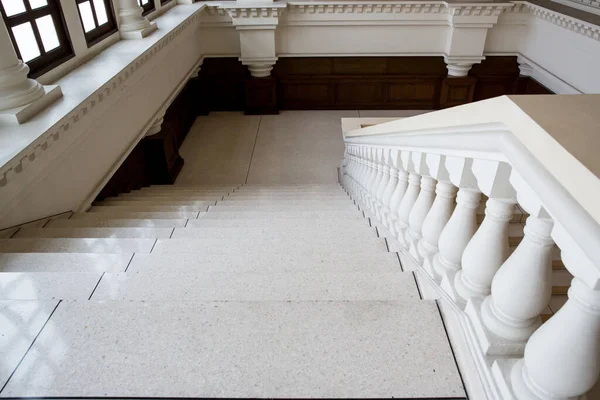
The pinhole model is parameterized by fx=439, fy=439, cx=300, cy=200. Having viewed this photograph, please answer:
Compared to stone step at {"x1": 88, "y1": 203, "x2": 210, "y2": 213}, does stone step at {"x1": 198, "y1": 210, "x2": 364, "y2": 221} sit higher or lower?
higher

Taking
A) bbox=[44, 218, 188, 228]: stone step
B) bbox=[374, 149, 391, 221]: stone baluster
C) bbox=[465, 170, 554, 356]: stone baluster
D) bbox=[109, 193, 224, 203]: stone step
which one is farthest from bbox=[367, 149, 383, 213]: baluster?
bbox=[109, 193, 224, 203]: stone step

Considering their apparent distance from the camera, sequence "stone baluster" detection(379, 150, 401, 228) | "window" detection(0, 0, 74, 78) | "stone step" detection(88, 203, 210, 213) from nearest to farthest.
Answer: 1. "stone baluster" detection(379, 150, 401, 228)
2. "window" detection(0, 0, 74, 78)
3. "stone step" detection(88, 203, 210, 213)

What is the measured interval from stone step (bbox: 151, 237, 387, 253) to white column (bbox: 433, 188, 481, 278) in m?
0.76

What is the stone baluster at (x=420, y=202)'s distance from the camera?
1.58 meters

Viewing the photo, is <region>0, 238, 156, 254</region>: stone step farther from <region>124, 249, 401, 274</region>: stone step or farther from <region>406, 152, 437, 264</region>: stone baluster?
<region>406, 152, 437, 264</region>: stone baluster

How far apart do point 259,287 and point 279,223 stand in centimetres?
129

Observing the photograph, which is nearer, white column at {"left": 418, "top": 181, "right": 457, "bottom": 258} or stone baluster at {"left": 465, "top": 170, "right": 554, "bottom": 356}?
stone baluster at {"left": 465, "top": 170, "right": 554, "bottom": 356}

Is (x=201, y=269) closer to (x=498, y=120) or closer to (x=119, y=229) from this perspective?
(x=119, y=229)

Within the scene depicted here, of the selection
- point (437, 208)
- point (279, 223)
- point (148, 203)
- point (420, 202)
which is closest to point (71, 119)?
point (148, 203)

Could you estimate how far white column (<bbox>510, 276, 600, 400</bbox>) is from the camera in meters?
0.72

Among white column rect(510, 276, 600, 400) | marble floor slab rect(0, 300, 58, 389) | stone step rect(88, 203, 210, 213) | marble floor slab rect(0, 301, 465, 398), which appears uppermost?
white column rect(510, 276, 600, 400)

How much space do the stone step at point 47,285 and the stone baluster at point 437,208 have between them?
1.16m

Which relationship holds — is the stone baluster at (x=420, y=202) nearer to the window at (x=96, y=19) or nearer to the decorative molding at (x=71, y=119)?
the decorative molding at (x=71, y=119)

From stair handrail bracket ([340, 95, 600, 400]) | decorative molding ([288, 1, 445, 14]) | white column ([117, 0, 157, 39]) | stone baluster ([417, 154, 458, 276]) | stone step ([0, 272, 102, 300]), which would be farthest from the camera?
decorative molding ([288, 1, 445, 14])
